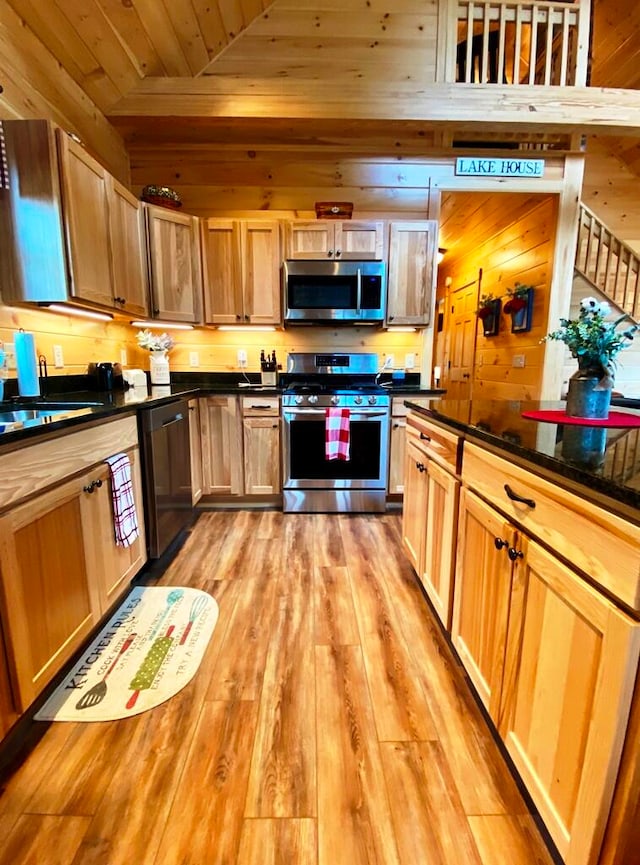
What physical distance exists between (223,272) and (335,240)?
3.06 ft

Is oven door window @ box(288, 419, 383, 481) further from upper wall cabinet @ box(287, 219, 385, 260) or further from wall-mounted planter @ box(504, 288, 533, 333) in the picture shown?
wall-mounted planter @ box(504, 288, 533, 333)

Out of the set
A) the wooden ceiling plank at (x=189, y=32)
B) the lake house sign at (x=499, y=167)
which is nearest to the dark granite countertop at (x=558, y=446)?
the lake house sign at (x=499, y=167)

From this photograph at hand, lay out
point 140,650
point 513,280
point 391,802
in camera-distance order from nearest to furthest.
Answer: point 391,802 < point 140,650 < point 513,280

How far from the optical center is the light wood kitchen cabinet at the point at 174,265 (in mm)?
2903

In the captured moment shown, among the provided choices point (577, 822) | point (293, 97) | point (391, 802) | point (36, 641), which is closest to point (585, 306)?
point (577, 822)

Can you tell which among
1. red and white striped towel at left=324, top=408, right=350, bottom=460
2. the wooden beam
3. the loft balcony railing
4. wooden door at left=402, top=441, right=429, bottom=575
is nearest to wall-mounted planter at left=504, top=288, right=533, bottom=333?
the wooden beam

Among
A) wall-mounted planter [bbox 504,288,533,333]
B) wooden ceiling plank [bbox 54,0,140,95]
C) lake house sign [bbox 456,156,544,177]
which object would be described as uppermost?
wooden ceiling plank [bbox 54,0,140,95]

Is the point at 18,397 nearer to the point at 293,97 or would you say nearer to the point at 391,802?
the point at 391,802

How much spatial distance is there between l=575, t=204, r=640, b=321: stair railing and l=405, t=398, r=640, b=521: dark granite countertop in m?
3.59

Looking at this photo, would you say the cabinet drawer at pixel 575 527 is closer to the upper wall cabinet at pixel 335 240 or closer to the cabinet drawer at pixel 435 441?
the cabinet drawer at pixel 435 441

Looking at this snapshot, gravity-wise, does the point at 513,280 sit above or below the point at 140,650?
above

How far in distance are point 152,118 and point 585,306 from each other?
129 inches

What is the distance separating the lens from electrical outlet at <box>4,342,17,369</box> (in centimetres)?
197

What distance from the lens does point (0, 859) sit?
36.8 inches
